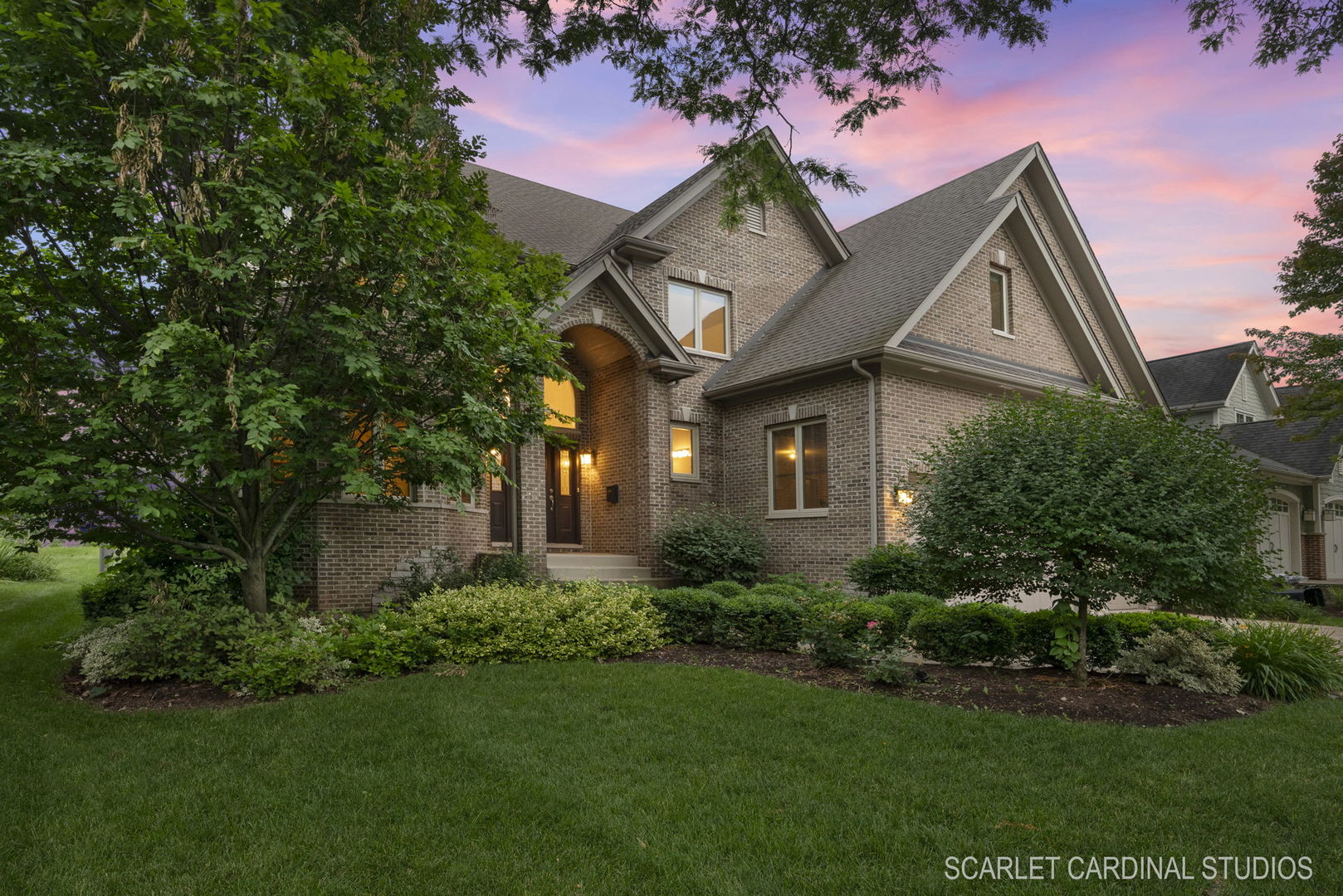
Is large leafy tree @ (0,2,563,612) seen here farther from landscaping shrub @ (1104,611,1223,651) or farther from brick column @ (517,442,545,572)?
landscaping shrub @ (1104,611,1223,651)

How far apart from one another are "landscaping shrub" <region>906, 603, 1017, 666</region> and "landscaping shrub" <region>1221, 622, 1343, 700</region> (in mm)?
1938

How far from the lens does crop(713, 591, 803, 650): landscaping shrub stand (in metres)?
9.34

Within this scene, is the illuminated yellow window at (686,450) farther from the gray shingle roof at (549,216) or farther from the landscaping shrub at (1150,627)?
the landscaping shrub at (1150,627)

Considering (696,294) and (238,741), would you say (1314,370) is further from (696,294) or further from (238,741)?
(238,741)

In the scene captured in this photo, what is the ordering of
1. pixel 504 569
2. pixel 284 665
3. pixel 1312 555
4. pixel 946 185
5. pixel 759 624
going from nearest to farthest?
1. pixel 284 665
2. pixel 759 624
3. pixel 504 569
4. pixel 946 185
5. pixel 1312 555

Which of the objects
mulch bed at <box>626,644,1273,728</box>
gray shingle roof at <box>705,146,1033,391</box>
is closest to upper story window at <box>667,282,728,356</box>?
gray shingle roof at <box>705,146,1033,391</box>

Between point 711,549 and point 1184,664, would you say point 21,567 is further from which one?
point 1184,664

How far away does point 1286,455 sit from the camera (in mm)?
25578

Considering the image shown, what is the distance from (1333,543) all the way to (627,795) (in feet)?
96.0

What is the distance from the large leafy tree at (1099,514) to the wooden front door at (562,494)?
926 centimetres

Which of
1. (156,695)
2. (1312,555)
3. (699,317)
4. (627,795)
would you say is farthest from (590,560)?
(1312,555)

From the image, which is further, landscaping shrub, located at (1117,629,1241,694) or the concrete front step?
the concrete front step

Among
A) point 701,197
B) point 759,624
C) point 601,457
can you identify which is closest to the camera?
point 759,624

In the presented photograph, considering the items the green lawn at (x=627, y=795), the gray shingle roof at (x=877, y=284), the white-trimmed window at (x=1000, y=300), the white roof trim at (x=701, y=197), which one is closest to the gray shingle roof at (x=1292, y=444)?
the white-trimmed window at (x=1000, y=300)
